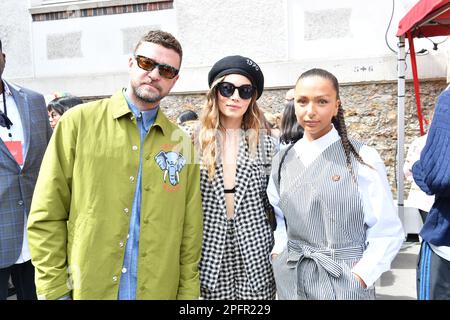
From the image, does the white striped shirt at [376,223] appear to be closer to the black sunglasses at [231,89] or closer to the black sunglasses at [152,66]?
the black sunglasses at [231,89]

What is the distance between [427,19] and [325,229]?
12.1 feet

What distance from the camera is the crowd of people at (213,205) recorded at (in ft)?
5.52

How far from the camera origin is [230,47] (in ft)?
21.7

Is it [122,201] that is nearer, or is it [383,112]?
[122,201]

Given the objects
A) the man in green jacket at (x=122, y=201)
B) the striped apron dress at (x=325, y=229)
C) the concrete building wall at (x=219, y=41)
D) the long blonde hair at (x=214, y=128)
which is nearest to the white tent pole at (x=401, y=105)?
the concrete building wall at (x=219, y=41)

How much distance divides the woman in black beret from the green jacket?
0.23 m

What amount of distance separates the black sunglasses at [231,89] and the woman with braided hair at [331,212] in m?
0.34

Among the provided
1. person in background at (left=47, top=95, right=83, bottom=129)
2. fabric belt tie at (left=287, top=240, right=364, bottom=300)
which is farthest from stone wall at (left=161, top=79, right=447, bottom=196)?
fabric belt tie at (left=287, top=240, right=364, bottom=300)

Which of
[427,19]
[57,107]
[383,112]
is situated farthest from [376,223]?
[383,112]

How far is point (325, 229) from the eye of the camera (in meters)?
1.73

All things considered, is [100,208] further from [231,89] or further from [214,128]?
[231,89]

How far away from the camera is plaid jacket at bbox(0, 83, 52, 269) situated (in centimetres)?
218

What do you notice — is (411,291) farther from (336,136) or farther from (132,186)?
(132,186)

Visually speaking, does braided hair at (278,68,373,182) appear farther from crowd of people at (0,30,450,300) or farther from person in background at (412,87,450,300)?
person in background at (412,87,450,300)
